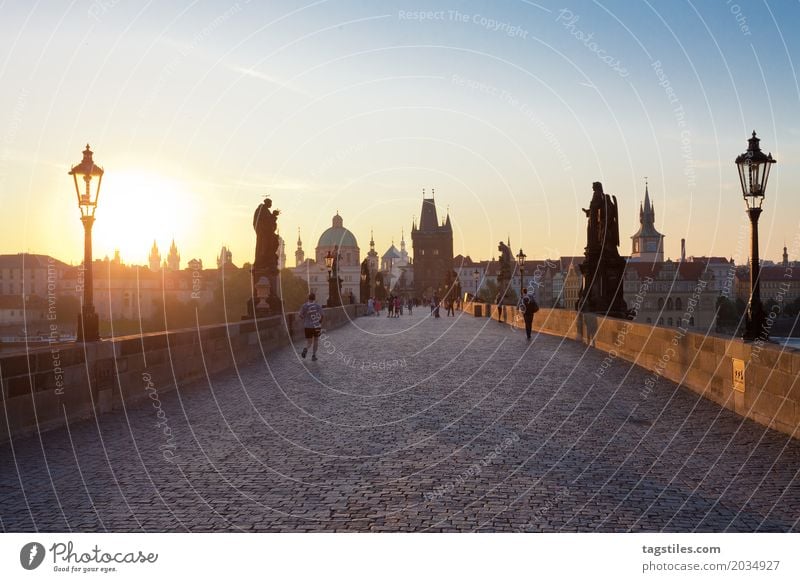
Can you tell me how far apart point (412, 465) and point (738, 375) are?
4986 mm

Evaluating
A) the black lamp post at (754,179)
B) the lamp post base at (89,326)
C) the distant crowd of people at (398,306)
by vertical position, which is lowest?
the distant crowd of people at (398,306)

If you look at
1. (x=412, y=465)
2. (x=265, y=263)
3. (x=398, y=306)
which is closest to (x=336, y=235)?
(x=398, y=306)

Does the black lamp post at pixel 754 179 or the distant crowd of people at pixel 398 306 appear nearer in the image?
the black lamp post at pixel 754 179

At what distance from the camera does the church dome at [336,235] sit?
159875 mm

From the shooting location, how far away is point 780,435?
8.11m

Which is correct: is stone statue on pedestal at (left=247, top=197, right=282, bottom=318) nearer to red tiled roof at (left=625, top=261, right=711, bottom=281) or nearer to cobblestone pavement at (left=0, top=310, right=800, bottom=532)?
cobblestone pavement at (left=0, top=310, right=800, bottom=532)

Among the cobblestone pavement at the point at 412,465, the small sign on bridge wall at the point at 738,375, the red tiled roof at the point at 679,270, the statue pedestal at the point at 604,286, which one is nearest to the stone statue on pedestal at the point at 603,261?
the statue pedestal at the point at 604,286

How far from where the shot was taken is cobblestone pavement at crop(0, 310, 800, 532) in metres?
5.25

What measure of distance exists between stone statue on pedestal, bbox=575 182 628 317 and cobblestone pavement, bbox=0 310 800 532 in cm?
1061

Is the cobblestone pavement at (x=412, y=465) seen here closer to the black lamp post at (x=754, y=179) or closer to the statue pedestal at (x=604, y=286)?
the black lamp post at (x=754, y=179)
